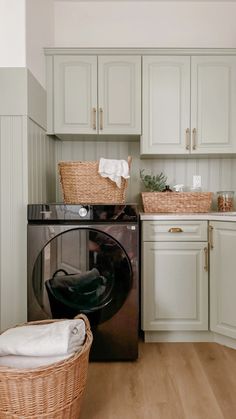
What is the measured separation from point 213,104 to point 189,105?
0.18m

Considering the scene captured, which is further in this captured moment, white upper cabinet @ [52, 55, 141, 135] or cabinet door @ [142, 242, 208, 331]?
white upper cabinet @ [52, 55, 141, 135]

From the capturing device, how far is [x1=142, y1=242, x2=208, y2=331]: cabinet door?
2514 mm

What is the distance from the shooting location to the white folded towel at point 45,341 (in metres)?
1.49

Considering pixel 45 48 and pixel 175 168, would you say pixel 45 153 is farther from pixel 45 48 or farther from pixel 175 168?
pixel 175 168

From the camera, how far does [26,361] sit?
149cm

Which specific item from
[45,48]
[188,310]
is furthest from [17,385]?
[45,48]

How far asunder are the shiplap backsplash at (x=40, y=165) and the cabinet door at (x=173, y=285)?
81 centimetres

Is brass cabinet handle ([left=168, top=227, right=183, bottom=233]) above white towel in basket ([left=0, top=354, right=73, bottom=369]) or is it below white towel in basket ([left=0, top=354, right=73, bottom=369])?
above

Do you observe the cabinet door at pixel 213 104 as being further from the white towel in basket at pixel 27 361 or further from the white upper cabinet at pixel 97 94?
the white towel in basket at pixel 27 361

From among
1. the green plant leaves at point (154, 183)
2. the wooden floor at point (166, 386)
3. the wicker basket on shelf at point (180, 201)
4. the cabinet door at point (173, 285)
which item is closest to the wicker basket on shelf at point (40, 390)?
the wooden floor at point (166, 386)

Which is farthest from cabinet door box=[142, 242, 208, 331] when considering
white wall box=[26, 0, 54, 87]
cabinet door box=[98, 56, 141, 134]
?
white wall box=[26, 0, 54, 87]

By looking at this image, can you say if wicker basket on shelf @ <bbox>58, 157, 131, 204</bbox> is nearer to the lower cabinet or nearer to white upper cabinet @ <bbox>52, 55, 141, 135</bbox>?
the lower cabinet

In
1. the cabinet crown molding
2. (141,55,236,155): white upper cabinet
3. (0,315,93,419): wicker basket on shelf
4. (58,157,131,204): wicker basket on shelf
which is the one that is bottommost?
(0,315,93,419): wicker basket on shelf

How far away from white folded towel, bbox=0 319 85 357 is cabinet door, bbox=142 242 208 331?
958 millimetres
